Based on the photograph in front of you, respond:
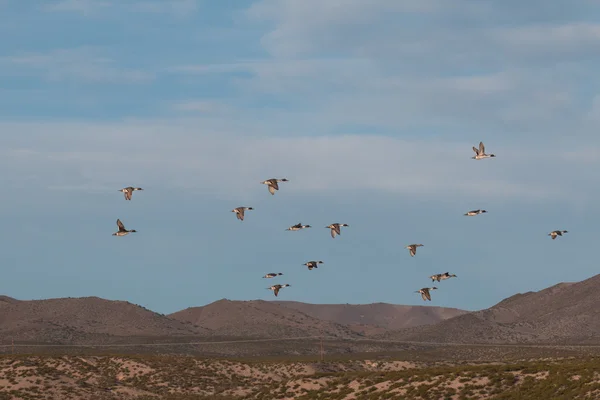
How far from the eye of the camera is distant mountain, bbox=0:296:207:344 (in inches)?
6703

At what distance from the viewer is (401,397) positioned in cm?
7288

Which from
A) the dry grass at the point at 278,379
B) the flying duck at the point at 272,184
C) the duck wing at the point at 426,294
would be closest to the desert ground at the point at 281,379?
the dry grass at the point at 278,379

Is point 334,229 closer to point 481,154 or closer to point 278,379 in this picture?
point 481,154

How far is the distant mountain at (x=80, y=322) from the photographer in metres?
170

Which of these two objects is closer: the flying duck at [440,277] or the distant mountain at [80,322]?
the flying duck at [440,277]

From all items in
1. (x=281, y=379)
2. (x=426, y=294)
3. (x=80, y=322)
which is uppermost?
(x=80, y=322)

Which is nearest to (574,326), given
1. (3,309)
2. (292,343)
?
(292,343)

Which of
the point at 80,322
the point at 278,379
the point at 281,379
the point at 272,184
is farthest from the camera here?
the point at 80,322

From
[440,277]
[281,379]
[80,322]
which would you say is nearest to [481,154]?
[440,277]

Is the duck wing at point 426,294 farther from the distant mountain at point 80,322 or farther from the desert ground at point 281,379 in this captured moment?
the distant mountain at point 80,322

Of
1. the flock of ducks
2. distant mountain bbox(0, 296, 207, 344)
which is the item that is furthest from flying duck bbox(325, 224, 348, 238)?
distant mountain bbox(0, 296, 207, 344)

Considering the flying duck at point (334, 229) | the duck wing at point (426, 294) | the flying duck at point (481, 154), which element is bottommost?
the duck wing at point (426, 294)

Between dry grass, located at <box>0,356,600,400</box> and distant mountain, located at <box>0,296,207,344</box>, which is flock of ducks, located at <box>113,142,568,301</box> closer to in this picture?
dry grass, located at <box>0,356,600,400</box>

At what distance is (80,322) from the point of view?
613 feet
